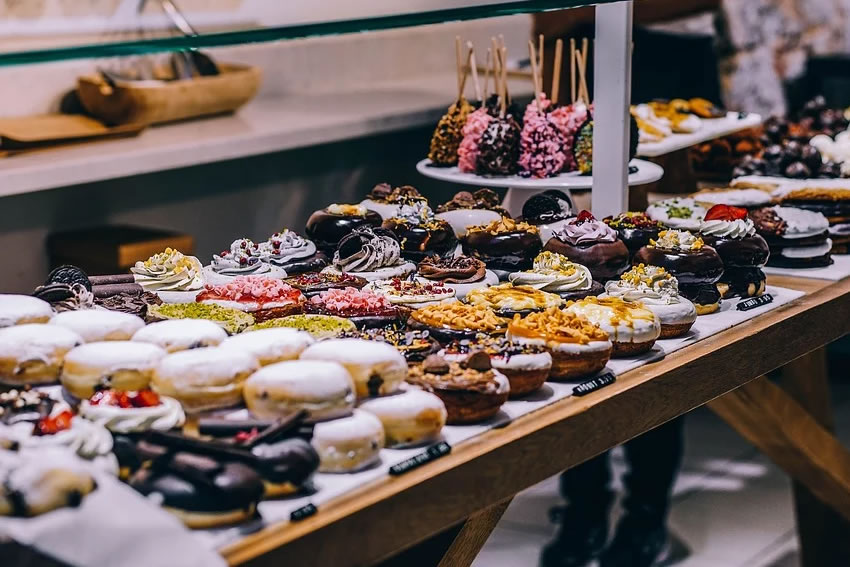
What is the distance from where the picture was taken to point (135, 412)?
1.57 m

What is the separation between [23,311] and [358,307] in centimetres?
55

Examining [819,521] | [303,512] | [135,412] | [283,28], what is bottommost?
[819,521]

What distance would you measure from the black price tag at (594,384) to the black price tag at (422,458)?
1.02 ft

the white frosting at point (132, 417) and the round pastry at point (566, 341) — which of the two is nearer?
the white frosting at point (132, 417)

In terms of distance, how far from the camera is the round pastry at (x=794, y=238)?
8.78 feet

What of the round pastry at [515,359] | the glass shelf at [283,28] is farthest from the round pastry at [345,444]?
the glass shelf at [283,28]

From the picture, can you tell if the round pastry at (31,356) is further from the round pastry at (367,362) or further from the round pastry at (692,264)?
the round pastry at (692,264)

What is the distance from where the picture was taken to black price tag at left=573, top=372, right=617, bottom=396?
1.92m

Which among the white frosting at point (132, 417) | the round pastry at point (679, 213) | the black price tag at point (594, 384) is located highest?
the round pastry at point (679, 213)

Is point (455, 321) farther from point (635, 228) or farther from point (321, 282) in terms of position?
point (635, 228)

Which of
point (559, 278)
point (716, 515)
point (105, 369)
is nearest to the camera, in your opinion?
point (105, 369)

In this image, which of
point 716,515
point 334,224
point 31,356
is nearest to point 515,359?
point 31,356

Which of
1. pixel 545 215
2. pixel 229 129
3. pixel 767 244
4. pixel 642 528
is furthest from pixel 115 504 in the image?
pixel 229 129

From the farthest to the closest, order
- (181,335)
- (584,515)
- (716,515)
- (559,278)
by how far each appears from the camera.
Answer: (716,515) → (584,515) → (559,278) → (181,335)
